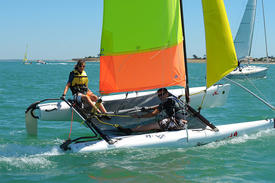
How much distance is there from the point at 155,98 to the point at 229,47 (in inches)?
83.2

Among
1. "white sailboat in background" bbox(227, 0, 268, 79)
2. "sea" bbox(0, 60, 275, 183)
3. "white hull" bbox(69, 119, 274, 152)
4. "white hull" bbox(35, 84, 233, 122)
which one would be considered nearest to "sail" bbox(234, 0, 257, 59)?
"white sailboat in background" bbox(227, 0, 268, 79)

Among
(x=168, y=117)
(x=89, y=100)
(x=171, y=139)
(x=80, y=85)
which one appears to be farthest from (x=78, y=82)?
(x=171, y=139)

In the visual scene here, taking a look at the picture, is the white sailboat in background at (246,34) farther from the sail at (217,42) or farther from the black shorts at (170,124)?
the black shorts at (170,124)

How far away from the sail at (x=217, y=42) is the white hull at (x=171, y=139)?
1026 mm

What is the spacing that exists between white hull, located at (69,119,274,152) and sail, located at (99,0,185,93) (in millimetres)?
1070

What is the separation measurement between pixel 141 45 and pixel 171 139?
1923mm

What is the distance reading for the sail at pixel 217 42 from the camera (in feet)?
22.2

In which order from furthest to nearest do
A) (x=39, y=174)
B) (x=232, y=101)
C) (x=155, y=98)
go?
(x=232, y=101), (x=155, y=98), (x=39, y=174)

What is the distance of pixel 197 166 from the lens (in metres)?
5.72

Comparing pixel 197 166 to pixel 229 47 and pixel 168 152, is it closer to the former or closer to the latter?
pixel 168 152

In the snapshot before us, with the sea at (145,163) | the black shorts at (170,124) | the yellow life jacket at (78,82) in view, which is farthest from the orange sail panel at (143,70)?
the sea at (145,163)

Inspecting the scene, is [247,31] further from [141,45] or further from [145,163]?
[145,163]

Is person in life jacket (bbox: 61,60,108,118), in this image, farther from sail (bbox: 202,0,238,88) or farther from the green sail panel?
sail (bbox: 202,0,238,88)

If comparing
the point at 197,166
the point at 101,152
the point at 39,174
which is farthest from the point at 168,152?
the point at 39,174
